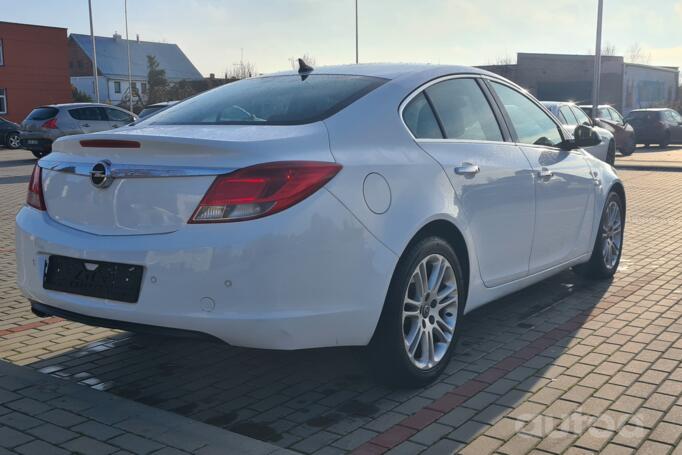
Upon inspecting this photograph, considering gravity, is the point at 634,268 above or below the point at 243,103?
below

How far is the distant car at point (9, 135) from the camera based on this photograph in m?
30.0

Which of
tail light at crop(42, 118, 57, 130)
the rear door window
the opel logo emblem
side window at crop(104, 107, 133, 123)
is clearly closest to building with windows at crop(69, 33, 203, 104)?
side window at crop(104, 107, 133, 123)

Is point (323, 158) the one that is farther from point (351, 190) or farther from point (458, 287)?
point (458, 287)

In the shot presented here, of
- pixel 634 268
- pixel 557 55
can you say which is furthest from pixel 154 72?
pixel 634 268

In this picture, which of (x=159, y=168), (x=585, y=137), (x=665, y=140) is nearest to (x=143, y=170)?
(x=159, y=168)

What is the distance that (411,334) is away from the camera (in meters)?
3.98

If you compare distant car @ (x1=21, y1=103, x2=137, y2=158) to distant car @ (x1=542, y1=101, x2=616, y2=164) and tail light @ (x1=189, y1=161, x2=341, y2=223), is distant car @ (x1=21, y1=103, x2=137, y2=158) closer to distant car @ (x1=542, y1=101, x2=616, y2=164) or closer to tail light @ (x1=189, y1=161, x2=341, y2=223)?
distant car @ (x1=542, y1=101, x2=616, y2=164)

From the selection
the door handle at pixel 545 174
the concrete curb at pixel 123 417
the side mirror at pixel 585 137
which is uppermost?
the side mirror at pixel 585 137

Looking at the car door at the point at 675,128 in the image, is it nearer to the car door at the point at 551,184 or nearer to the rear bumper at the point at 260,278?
the car door at the point at 551,184

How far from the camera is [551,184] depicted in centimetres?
525

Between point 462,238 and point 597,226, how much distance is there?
7.53 ft

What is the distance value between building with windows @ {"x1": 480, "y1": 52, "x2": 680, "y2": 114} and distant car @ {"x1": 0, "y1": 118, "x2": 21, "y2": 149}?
31896 mm

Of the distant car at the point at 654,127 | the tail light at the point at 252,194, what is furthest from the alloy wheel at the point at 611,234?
the distant car at the point at 654,127

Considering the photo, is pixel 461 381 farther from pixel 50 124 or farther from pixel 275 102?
pixel 50 124
